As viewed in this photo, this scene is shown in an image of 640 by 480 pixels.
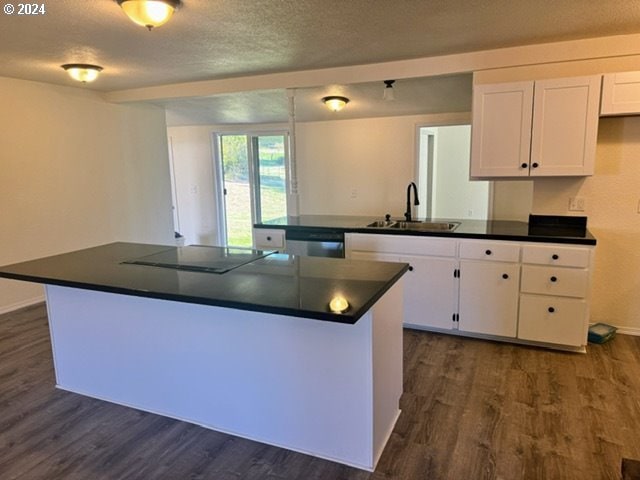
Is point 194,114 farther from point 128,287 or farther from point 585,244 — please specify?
point 585,244

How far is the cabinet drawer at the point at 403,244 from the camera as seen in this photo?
3287 millimetres

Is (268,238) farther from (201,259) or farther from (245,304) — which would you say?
(245,304)

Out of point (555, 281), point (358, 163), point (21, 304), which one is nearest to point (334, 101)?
point (358, 163)

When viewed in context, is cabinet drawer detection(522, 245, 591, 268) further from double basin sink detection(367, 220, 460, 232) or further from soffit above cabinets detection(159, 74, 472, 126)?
soffit above cabinets detection(159, 74, 472, 126)

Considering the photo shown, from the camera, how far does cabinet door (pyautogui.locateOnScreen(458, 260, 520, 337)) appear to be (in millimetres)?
3117

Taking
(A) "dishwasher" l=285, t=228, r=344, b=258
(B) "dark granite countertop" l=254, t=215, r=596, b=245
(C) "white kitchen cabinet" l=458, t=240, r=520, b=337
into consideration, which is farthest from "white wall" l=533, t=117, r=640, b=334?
(A) "dishwasher" l=285, t=228, r=344, b=258

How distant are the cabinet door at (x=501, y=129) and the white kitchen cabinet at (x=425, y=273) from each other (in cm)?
67

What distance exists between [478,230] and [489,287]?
454 mm

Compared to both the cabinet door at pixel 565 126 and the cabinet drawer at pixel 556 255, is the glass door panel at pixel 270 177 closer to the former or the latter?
the cabinet door at pixel 565 126

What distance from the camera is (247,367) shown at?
2.10m

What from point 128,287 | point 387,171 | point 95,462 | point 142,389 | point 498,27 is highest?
point 498,27

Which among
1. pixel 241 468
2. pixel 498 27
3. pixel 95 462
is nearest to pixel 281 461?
pixel 241 468

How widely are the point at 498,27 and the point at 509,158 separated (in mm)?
940

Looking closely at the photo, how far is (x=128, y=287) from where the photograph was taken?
6.44ft
